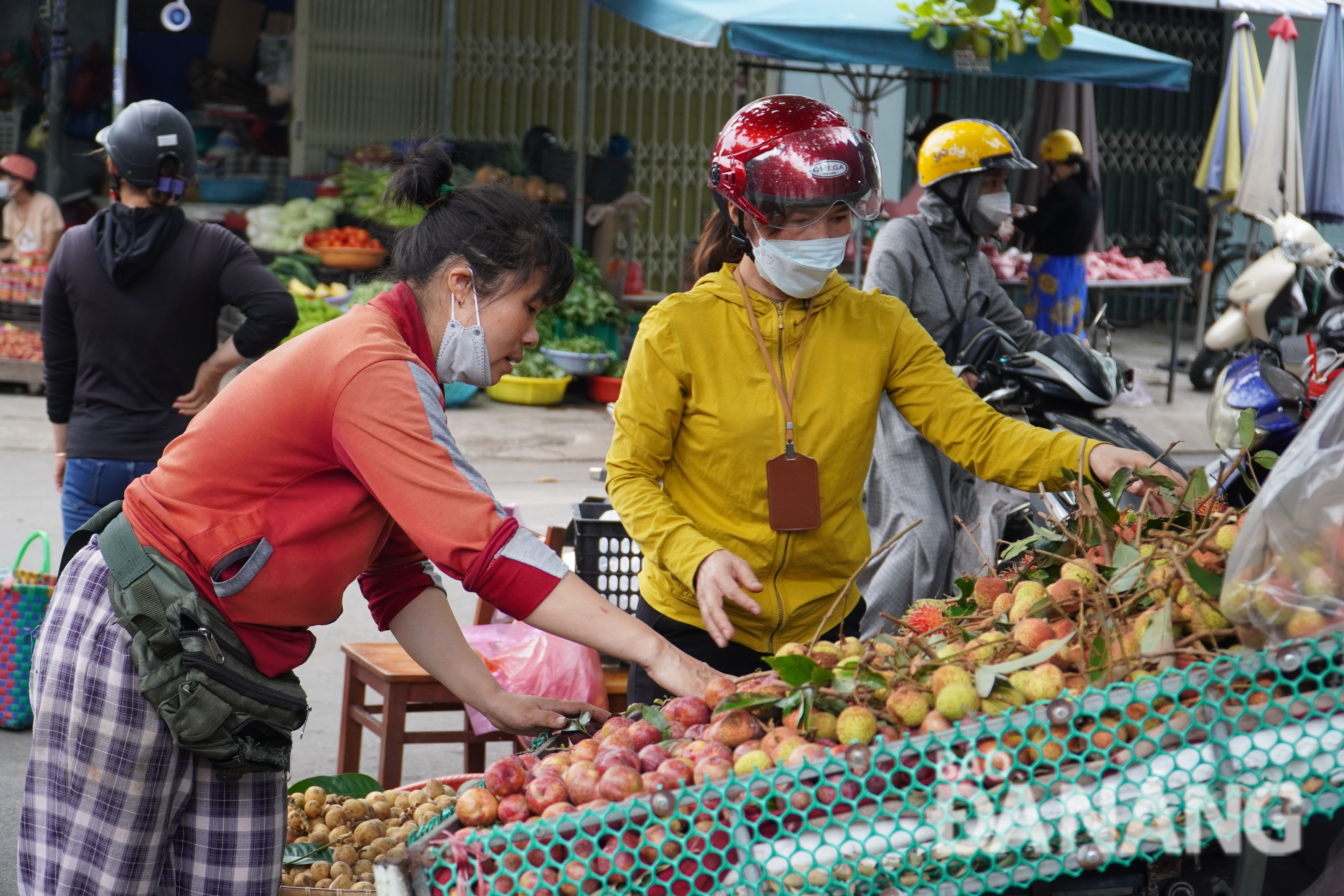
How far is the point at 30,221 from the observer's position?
906 centimetres

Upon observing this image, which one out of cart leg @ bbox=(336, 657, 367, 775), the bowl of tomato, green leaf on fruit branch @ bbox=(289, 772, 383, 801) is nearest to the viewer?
green leaf on fruit branch @ bbox=(289, 772, 383, 801)

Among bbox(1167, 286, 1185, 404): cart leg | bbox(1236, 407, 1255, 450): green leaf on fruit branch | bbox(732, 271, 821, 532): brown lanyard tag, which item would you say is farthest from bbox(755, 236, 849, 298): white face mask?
bbox(1167, 286, 1185, 404): cart leg

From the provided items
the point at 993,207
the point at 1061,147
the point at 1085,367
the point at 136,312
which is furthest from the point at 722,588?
the point at 1061,147

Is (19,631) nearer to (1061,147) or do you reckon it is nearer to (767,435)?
(767,435)

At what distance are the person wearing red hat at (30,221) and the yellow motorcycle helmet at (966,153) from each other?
6640 millimetres

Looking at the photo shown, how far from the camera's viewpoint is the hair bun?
2.16 metres

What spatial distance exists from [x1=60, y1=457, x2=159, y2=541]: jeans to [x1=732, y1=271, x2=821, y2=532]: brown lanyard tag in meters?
2.13

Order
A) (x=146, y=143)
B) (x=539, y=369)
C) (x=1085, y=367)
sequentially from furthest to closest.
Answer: (x=539, y=369) < (x=1085, y=367) < (x=146, y=143)

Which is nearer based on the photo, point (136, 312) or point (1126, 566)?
point (1126, 566)

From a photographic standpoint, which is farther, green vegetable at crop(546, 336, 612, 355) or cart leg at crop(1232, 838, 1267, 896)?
green vegetable at crop(546, 336, 612, 355)

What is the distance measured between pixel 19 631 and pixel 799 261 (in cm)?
299

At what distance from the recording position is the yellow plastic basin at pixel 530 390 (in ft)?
30.3

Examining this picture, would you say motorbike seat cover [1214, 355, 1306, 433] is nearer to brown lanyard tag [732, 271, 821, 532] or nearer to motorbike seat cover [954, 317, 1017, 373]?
motorbike seat cover [954, 317, 1017, 373]

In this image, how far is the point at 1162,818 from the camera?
4.93 feet
